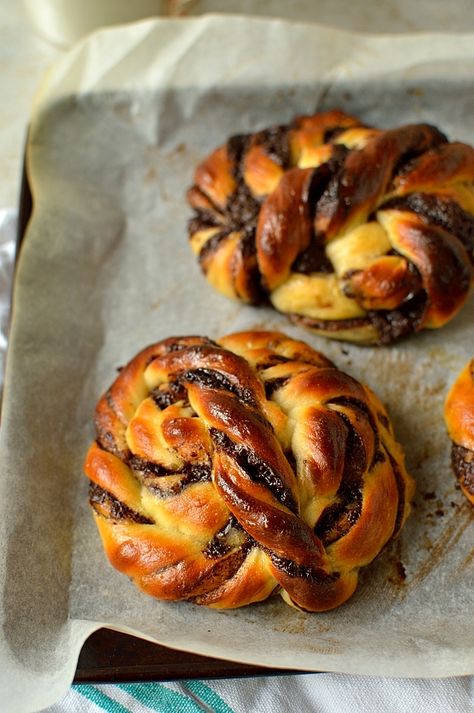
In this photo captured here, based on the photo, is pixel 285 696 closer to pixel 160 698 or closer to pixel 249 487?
pixel 160 698

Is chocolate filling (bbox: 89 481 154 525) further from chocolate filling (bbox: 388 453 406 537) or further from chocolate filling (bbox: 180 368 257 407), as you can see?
→ chocolate filling (bbox: 388 453 406 537)

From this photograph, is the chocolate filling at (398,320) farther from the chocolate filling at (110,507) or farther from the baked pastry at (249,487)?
the chocolate filling at (110,507)

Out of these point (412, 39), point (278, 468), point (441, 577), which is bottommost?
point (441, 577)

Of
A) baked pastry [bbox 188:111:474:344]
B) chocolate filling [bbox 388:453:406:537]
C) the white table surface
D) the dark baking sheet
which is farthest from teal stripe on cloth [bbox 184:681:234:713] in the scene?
the white table surface

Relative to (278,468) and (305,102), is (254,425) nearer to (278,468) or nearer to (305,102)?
(278,468)

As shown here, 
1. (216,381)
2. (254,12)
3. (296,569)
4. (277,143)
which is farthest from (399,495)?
(254,12)

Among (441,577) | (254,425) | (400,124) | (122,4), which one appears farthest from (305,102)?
(441,577)
